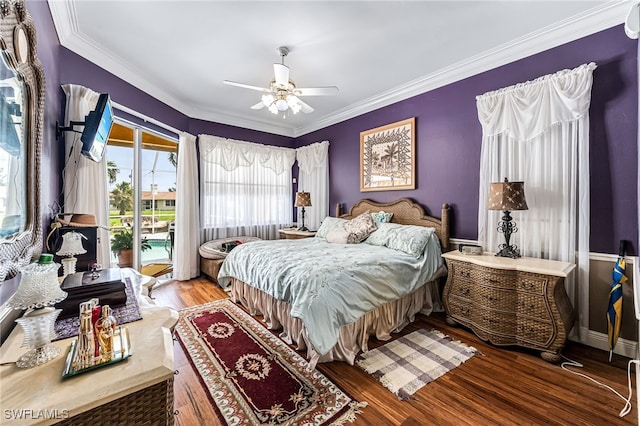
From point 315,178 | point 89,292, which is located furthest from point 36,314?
point 315,178

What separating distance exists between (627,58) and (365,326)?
10.5 ft

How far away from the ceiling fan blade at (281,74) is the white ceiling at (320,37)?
0.32 metres

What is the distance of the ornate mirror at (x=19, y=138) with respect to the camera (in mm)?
1122

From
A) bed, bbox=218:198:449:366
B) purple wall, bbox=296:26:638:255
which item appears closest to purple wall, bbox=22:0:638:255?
purple wall, bbox=296:26:638:255

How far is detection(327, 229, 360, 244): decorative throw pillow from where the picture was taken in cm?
363

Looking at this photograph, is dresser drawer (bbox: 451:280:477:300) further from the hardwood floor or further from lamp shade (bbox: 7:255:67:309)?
lamp shade (bbox: 7:255:67:309)

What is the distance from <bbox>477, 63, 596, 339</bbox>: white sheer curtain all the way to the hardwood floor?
0.67m

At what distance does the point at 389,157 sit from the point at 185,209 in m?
3.38

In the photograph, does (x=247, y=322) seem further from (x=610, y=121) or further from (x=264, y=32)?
(x=610, y=121)

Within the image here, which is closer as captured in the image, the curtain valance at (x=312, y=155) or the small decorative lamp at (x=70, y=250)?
the small decorative lamp at (x=70, y=250)

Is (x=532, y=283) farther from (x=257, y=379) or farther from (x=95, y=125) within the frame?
(x=95, y=125)

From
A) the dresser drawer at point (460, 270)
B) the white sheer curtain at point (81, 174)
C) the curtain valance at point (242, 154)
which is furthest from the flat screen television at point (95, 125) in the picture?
the dresser drawer at point (460, 270)

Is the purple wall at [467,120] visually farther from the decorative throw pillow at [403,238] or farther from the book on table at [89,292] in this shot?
the book on table at [89,292]

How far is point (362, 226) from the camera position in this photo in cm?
376
